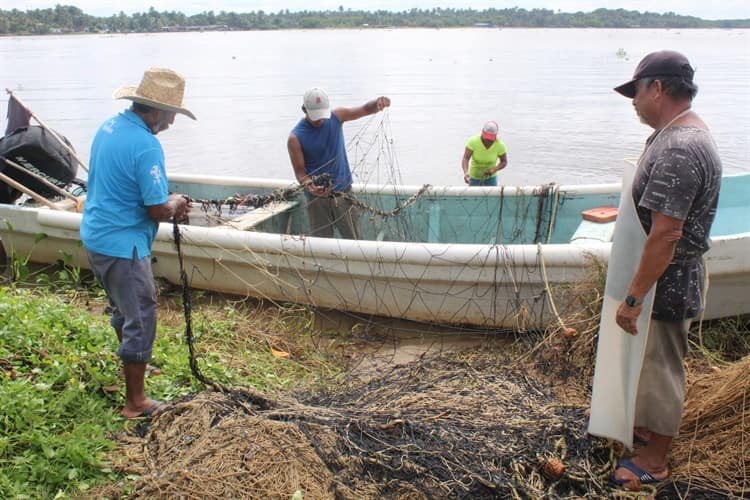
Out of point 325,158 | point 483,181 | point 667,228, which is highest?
point 667,228

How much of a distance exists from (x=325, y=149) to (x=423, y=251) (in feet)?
4.39

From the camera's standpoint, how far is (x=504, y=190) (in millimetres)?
6184

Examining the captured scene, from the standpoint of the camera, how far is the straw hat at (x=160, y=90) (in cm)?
312

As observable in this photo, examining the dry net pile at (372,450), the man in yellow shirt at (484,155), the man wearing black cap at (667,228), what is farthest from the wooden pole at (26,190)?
the man wearing black cap at (667,228)

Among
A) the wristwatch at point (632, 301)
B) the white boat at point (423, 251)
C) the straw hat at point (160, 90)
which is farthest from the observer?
the white boat at point (423, 251)

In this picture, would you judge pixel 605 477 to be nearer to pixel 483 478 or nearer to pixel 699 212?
pixel 483 478

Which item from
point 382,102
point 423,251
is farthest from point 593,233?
point 382,102

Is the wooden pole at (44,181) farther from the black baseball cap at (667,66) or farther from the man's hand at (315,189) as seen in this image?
the black baseball cap at (667,66)

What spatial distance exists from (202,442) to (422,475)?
98 cm

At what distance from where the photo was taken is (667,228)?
2398 mm

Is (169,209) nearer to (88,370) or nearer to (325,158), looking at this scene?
(88,370)

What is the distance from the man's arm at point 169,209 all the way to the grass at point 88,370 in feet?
3.28

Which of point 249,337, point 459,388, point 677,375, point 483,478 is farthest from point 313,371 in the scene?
point 677,375

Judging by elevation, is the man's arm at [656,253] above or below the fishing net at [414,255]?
above
